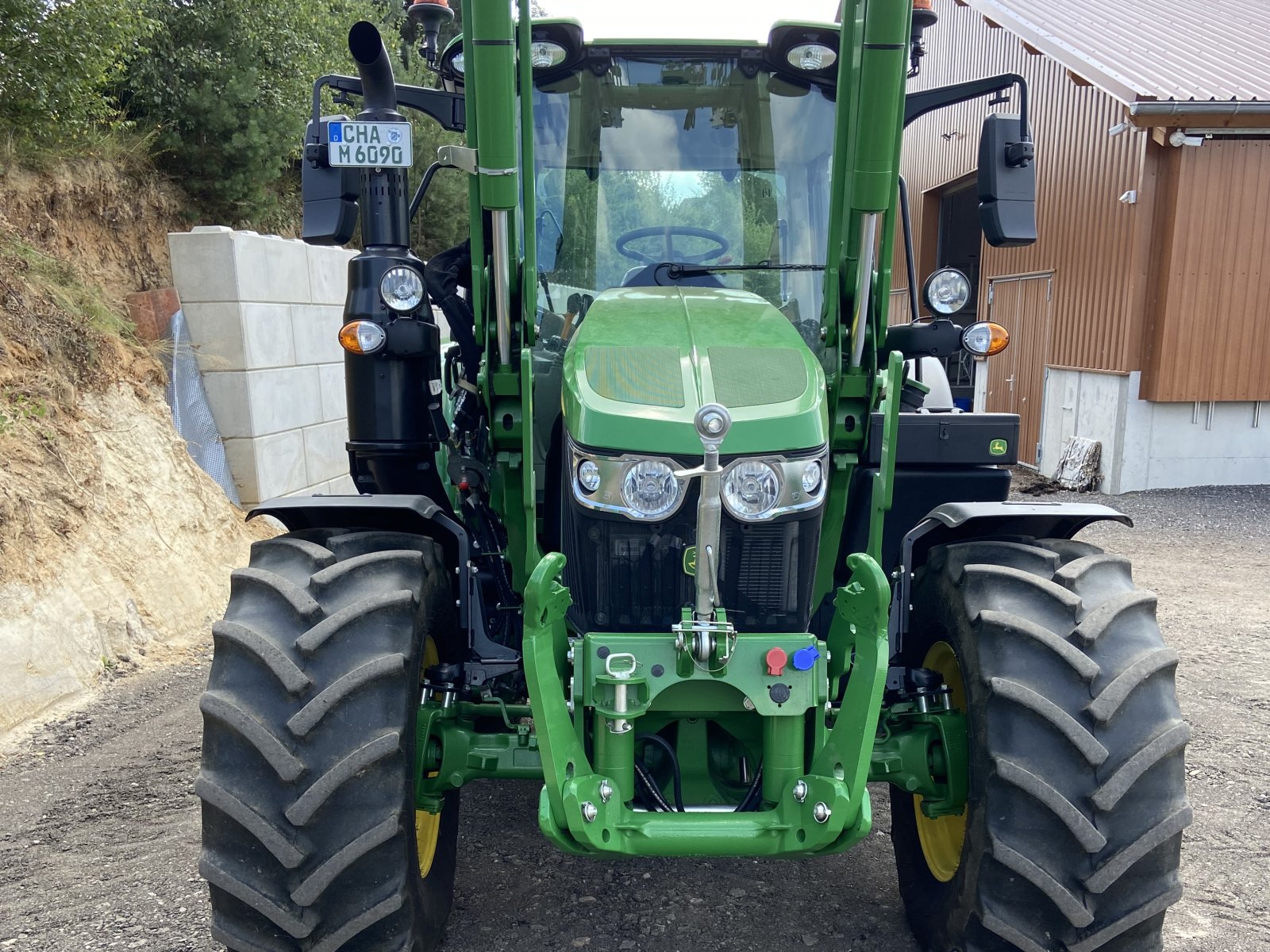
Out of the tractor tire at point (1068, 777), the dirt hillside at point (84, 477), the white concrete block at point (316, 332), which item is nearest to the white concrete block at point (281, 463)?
the dirt hillside at point (84, 477)

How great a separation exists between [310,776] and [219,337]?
5587 mm

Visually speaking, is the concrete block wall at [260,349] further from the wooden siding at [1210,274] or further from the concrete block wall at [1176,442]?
the wooden siding at [1210,274]

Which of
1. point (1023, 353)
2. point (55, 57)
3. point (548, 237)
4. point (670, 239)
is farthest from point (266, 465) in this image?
point (1023, 353)

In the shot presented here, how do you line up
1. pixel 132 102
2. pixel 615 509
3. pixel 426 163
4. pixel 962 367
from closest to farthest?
Result: pixel 615 509 → pixel 132 102 → pixel 426 163 → pixel 962 367

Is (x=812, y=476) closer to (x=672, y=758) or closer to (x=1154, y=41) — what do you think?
(x=672, y=758)

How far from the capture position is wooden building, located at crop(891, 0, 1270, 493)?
11086 mm

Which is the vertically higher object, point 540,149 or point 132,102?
point 132,102

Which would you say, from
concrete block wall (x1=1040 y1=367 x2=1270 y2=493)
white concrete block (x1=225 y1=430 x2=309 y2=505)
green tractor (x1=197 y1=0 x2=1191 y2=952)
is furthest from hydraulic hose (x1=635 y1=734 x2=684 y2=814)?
concrete block wall (x1=1040 y1=367 x2=1270 y2=493)

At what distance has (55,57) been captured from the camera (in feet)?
22.8

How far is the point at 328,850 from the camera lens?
7.94 feet

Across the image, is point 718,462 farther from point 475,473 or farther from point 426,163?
point 426,163

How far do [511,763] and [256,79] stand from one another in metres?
8.38

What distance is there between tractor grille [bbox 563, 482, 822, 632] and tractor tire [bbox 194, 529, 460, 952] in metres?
0.50

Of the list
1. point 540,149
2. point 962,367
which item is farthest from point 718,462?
point 962,367
